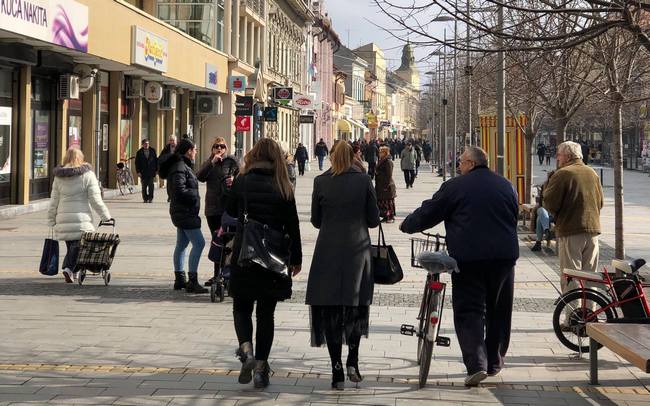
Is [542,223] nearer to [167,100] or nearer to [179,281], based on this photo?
[179,281]

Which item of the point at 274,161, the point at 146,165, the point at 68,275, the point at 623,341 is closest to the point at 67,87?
the point at 146,165

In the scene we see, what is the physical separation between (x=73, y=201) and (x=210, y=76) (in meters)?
25.8

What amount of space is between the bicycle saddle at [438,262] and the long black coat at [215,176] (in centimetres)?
414

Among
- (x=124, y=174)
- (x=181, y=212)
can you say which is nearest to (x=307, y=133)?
(x=124, y=174)

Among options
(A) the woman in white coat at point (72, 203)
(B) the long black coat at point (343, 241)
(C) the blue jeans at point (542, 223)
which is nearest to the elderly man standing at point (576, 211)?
(B) the long black coat at point (343, 241)

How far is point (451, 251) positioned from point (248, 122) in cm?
2796

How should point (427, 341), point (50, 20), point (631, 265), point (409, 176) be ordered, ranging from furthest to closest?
1. point (409, 176)
2. point (50, 20)
3. point (631, 265)
4. point (427, 341)

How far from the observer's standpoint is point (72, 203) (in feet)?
38.4

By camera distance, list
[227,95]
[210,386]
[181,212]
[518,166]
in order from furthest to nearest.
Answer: [227,95] < [518,166] < [181,212] < [210,386]

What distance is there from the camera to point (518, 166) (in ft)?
74.3

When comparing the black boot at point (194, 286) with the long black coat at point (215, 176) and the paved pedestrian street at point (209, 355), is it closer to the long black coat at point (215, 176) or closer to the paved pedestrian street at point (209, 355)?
the paved pedestrian street at point (209, 355)

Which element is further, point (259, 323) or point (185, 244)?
point (185, 244)

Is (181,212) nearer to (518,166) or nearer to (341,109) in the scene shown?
(518,166)

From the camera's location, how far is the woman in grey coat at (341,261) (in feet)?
22.5
